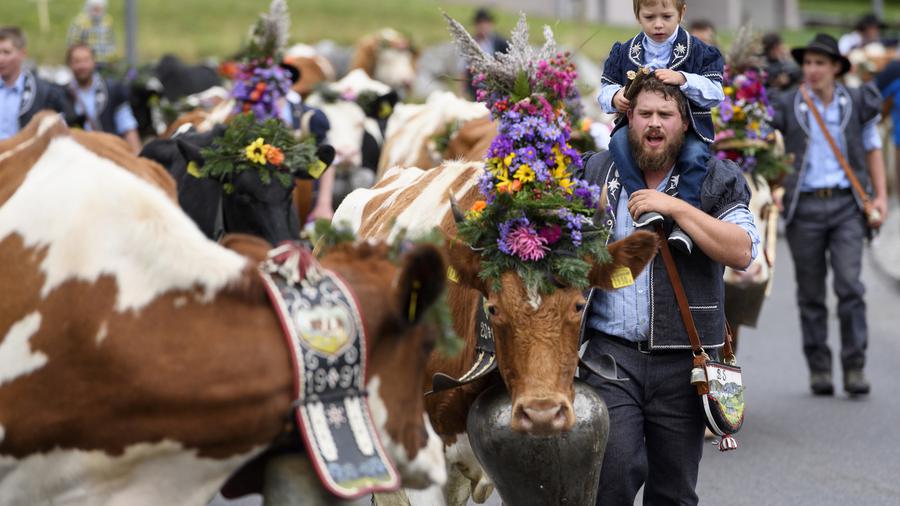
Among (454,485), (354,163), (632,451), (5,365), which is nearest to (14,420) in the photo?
(5,365)

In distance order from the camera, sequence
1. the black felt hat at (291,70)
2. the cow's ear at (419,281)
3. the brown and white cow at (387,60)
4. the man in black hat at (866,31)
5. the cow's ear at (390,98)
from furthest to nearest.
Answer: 1. the man in black hat at (866,31)
2. the brown and white cow at (387,60)
3. the cow's ear at (390,98)
4. the black felt hat at (291,70)
5. the cow's ear at (419,281)

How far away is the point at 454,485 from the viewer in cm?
632

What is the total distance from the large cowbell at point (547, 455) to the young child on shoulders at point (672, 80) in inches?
28.7

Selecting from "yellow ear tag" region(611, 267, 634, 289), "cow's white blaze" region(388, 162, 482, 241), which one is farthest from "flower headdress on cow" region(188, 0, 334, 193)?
"yellow ear tag" region(611, 267, 634, 289)

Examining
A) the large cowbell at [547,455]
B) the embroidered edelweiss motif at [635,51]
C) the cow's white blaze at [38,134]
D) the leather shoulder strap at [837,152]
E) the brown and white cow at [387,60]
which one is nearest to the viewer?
the cow's white blaze at [38,134]

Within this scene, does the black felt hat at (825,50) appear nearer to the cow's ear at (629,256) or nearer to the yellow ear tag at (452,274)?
the cow's ear at (629,256)


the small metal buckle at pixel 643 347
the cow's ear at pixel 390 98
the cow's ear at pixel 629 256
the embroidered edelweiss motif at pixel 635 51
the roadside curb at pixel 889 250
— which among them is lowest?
the roadside curb at pixel 889 250

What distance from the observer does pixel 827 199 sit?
35.7ft

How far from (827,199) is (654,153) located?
5.93 meters

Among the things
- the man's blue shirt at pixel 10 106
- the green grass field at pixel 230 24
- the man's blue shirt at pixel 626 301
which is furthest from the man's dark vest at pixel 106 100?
the green grass field at pixel 230 24

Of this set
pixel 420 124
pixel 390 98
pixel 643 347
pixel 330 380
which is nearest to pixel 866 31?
pixel 390 98

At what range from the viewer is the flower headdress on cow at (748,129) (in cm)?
969

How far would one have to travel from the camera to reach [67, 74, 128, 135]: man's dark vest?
14.4 m

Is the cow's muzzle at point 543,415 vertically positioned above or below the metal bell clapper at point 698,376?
above
